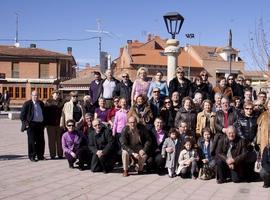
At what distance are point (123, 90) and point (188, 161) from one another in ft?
9.43

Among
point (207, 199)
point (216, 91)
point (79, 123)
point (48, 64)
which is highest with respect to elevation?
point (48, 64)

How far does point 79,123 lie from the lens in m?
10.2

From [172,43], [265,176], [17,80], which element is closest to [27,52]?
[17,80]

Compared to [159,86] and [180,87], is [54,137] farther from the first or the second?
[180,87]

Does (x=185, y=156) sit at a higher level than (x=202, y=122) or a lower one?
lower

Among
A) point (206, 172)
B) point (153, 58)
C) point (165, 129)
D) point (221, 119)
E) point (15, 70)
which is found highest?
point (153, 58)

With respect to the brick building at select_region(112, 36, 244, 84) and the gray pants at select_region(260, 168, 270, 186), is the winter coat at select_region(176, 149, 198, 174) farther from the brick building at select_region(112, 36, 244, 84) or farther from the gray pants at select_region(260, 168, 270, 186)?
the brick building at select_region(112, 36, 244, 84)

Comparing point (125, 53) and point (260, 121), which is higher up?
point (125, 53)

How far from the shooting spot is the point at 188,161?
27.5 feet

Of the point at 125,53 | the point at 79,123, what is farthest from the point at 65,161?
the point at 125,53

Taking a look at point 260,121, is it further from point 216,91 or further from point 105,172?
point 105,172

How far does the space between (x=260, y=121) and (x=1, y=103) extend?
100 ft

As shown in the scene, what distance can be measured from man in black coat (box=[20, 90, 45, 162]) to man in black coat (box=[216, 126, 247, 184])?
458cm

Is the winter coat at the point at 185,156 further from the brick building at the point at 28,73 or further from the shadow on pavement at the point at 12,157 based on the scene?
the brick building at the point at 28,73
